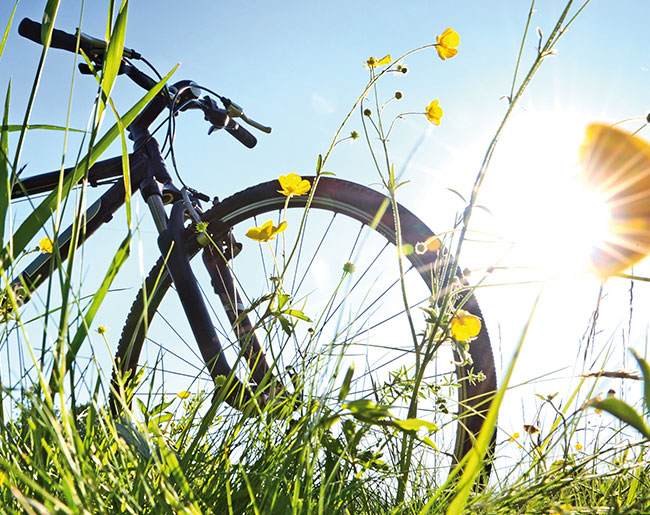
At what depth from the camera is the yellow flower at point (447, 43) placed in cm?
88

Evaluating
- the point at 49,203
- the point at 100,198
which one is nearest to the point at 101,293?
the point at 49,203

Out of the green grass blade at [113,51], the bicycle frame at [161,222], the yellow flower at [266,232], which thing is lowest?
the green grass blade at [113,51]

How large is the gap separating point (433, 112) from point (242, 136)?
129 centimetres

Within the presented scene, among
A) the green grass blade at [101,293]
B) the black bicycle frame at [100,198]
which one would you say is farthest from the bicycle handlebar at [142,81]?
the green grass blade at [101,293]

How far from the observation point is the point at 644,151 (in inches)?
19.9

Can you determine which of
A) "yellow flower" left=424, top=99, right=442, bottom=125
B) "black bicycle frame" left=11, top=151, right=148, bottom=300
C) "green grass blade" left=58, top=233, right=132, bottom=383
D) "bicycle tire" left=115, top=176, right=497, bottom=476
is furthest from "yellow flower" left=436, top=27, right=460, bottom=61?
"black bicycle frame" left=11, top=151, right=148, bottom=300

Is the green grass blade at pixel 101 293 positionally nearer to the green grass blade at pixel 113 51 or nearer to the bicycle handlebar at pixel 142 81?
the green grass blade at pixel 113 51

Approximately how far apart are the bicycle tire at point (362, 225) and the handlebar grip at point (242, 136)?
45 centimetres

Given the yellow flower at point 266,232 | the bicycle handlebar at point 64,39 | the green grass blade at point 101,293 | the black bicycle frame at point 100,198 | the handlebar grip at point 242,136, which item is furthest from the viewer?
the handlebar grip at point 242,136

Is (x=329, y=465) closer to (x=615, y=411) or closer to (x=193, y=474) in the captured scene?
(x=193, y=474)

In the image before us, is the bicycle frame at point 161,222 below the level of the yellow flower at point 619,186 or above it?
above

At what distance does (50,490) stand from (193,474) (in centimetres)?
15

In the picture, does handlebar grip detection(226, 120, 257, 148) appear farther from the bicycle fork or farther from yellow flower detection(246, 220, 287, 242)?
yellow flower detection(246, 220, 287, 242)

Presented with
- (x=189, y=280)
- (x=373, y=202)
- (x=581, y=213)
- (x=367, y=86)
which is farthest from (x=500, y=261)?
(x=189, y=280)
